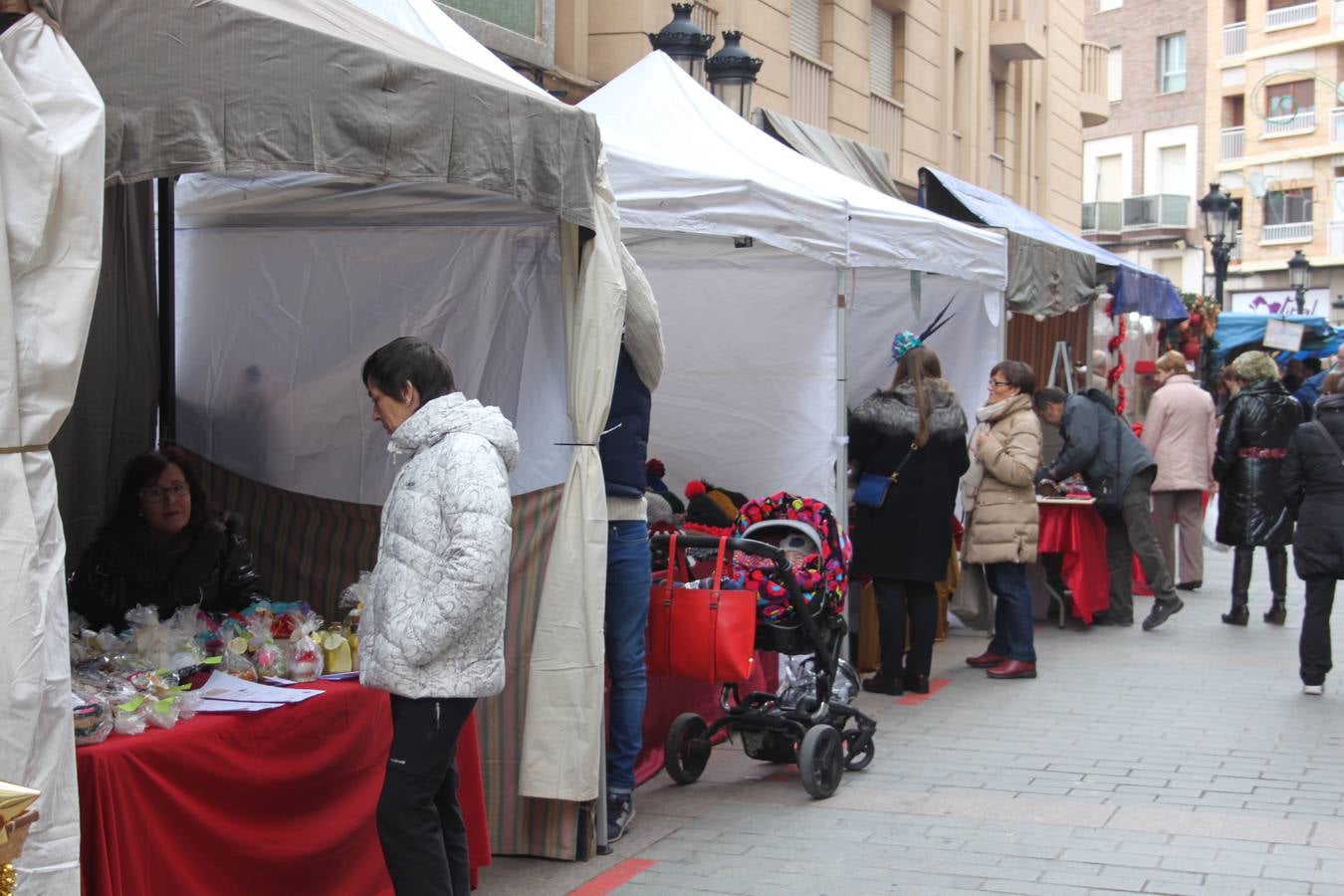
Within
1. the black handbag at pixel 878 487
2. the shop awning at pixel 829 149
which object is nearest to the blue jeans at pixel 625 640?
the black handbag at pixel 878 487

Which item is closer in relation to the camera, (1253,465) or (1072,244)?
(1253,465)

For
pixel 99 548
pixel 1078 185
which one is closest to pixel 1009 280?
pixel 99 548

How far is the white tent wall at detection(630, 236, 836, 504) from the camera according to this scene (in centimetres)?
802

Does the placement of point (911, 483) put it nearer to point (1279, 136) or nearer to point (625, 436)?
point (625, 436)

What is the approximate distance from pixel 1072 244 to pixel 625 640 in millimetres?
8232

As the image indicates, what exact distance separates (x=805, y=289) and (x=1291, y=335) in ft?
41.2

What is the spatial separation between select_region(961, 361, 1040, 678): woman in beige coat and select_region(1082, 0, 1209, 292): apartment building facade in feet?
138

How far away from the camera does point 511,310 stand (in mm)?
5883

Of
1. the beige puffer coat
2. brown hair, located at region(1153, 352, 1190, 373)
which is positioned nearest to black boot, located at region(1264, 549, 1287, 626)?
brown hair, located at region(1153, 352, 1190, 373)

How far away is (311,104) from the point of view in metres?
3.85

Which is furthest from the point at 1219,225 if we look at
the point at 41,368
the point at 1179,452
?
the point at 41,368

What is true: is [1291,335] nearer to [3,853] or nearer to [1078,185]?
[1078,185]

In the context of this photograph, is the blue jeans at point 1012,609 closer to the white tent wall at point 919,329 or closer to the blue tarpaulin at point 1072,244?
the white tent wall at point 919,329

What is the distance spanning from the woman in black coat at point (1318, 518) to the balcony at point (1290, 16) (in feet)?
128
